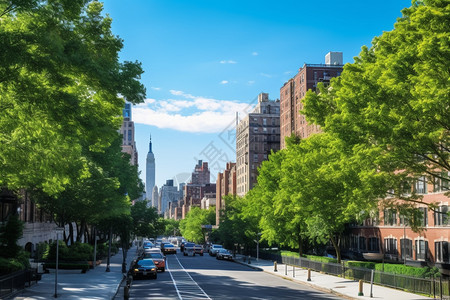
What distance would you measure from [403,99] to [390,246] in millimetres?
38693

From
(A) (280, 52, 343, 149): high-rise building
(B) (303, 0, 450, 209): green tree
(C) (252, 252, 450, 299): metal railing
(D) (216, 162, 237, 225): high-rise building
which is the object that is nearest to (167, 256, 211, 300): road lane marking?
(B) (303, 0, 450, 209): green tree

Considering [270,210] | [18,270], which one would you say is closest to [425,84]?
[18,270]

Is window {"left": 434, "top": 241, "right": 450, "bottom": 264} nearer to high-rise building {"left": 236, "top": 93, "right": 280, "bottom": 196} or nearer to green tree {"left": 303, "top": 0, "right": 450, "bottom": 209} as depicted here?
green tree {"left": 303, "top": 0, "right": 450, "bottom": 209}

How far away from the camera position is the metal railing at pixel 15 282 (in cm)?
2331

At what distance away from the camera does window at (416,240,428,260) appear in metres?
47.6

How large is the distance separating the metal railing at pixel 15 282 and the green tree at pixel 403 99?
1679cm

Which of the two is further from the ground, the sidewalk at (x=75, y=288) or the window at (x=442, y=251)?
the window at (x=442, y=251)

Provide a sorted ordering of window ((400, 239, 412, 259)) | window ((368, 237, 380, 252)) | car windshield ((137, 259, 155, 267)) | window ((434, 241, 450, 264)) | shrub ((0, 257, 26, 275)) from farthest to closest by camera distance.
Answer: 1. window ((368, 237, 380, 252))
2. window ((400, 239, 412, 259))
3. window ((434, 241, 450, 264))
4. car windshield ((137, 259, 155, 267))
5. shrub ((0, 257, 26, 275))

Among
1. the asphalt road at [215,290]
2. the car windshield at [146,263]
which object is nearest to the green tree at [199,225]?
the car windshield at [146,263]

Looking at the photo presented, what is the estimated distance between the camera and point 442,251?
1770 inches

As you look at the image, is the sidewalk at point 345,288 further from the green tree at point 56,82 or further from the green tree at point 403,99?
the green tree at point 56,82

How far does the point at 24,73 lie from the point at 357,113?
13.7 meters

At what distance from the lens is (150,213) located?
193 feet

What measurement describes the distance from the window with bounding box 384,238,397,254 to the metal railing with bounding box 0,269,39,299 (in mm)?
38461
